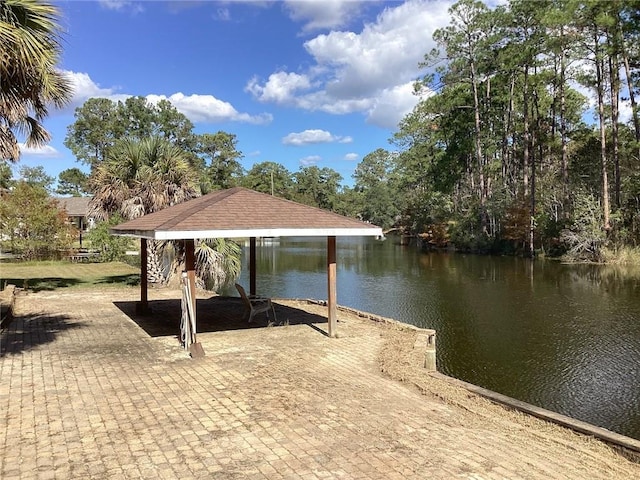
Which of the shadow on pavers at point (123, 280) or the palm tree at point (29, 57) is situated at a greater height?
the palm tree at point (29, 57)

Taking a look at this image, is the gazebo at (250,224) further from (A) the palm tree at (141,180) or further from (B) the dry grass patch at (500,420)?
(A) the palm tree at (141,180)

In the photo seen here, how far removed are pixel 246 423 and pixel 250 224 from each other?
12.1 feet

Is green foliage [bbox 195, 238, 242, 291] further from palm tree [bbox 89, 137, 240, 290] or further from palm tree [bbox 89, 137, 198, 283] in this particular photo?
palm tree [bbox 89, 137, 198, 283]

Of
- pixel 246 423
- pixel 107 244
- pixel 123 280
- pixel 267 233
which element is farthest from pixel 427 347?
pixel 107 244

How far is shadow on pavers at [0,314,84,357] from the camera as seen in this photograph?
310 inches

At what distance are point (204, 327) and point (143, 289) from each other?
2.20m

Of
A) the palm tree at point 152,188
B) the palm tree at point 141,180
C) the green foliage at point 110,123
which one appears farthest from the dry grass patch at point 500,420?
the green foliage at point 110,123

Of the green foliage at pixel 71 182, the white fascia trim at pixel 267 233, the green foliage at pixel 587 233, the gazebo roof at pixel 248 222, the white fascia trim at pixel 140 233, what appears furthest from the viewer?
the green foliage at pixel 71 182

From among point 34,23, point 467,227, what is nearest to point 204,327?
point 34,23

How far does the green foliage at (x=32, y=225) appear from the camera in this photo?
2416 cm

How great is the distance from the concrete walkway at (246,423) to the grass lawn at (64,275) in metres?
8.90

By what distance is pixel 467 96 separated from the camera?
39156 mm

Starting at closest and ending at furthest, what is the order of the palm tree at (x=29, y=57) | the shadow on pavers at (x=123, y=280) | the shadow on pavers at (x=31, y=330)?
the palm tree at (x=29, y=57) < the shadow on pavers at (x=31, y=330) < the shadow on pavers at (x=123, y=280)

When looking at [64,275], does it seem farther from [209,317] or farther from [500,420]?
[500,420]
